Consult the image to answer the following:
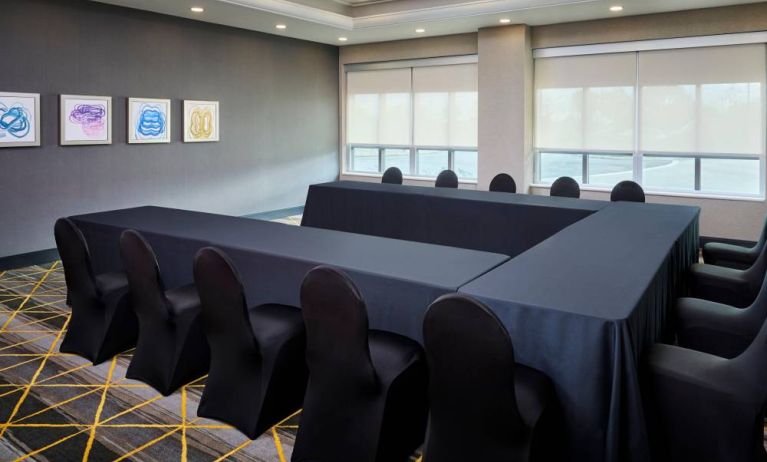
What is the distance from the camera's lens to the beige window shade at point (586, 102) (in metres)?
7.48

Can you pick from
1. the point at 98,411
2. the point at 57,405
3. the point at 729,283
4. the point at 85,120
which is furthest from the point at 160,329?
the point at 85,120

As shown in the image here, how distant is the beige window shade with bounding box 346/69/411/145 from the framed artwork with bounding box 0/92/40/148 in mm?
5162

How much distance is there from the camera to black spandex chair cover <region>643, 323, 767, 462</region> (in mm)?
2096

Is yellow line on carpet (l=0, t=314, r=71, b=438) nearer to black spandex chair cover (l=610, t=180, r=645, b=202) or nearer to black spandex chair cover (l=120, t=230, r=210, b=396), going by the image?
black spandex chair cover (l=120, t=230, r=210, b=396)

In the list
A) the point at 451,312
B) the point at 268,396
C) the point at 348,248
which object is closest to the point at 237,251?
the point at 348,248

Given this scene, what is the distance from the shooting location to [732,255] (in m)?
4.46

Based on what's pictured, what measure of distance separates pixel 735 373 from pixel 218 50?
7509 mm

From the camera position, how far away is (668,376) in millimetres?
2270

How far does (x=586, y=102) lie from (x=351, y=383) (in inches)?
254

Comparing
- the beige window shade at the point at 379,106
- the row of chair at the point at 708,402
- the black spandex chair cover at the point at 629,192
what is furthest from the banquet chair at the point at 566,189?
the beige window shade at the point at 379,106

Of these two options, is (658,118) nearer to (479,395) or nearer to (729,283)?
(729,283)

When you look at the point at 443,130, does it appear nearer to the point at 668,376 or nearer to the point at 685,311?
the point at 685,311

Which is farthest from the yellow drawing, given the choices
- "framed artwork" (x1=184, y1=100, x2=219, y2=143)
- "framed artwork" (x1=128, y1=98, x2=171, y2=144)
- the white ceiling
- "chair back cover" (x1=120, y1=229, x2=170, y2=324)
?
"chair back cover" (x1=120, y1=229, x2=170, y2=324)

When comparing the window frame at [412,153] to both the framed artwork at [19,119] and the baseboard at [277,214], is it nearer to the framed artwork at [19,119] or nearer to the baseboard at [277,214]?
the baseboard at [277,214]
